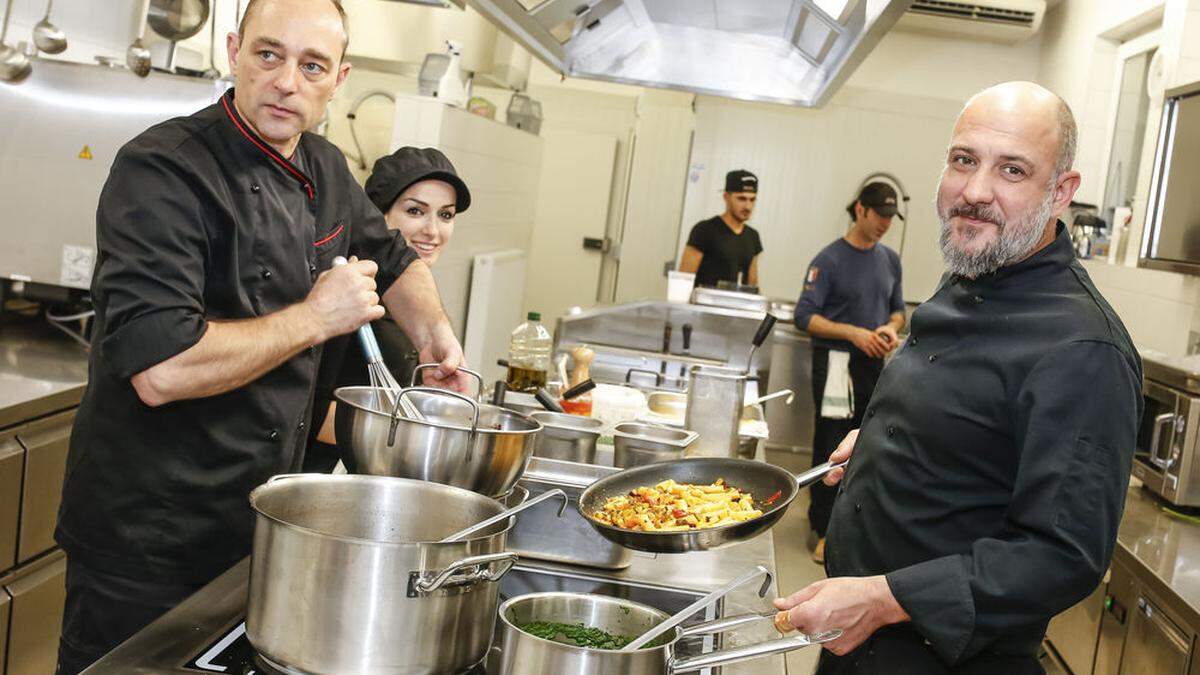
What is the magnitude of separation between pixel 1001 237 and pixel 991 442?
312 millimetres

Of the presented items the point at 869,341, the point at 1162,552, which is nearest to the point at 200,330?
the point at 1162,552

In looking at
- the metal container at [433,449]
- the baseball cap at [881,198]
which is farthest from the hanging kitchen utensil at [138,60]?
the baseball cap at [881,198]

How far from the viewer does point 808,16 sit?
2.88 meters

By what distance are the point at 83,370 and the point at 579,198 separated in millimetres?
6158

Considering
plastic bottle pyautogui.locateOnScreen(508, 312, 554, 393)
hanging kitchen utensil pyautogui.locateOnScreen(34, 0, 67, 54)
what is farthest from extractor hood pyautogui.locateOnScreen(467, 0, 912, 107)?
hanging kitchen utensil pyautogui.locateOnScreen(34, 0, 67, 54)

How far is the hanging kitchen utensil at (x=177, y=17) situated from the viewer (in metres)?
3.25

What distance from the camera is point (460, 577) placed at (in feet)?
3.75

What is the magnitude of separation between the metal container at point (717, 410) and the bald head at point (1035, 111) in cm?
110

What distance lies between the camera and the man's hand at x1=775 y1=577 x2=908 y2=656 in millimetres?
1495

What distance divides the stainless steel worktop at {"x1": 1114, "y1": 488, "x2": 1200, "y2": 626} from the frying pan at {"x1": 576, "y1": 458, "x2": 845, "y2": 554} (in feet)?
3.28

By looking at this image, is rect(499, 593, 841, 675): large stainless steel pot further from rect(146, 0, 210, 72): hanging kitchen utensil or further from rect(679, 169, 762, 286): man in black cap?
rect(679, 169, 762, 286): man in black cap

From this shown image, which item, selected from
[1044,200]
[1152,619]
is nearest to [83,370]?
[1044,200]

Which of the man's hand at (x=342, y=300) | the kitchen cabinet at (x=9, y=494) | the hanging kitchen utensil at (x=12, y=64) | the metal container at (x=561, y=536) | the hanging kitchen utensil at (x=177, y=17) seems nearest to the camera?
the man's hand at (x=342, y=300)

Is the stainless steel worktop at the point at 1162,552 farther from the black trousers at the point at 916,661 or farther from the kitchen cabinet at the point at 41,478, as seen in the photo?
the kitchen cabinet at the point at 41,478
